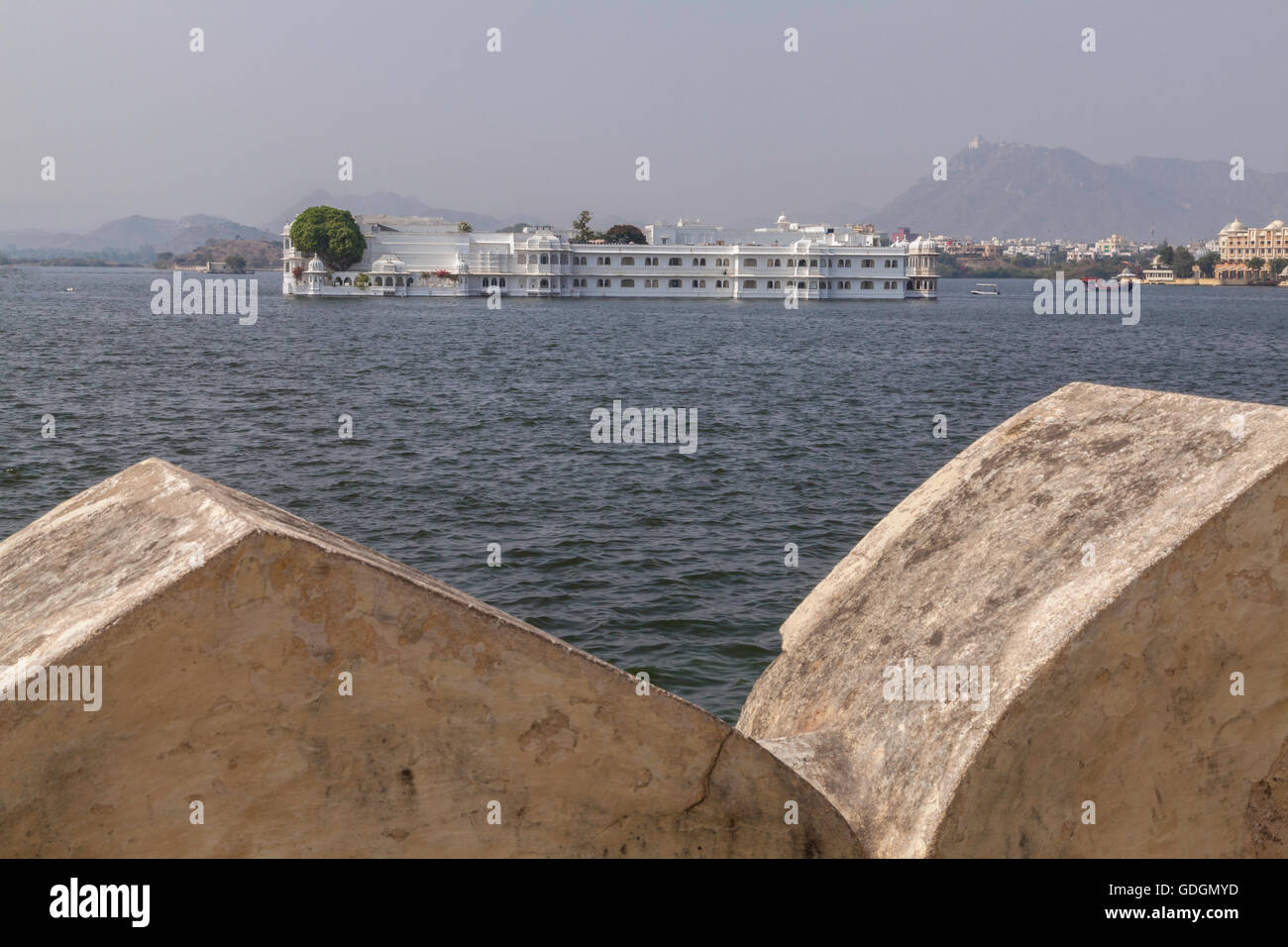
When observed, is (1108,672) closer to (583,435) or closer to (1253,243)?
(583,435)

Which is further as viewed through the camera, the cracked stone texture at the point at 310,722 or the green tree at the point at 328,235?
the green tree at the point at 328,235

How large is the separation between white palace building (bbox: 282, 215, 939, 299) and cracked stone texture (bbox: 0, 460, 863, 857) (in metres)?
93.2

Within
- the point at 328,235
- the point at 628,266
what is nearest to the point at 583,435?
the point at 628,266

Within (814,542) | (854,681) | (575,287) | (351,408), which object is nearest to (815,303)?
(575,287)

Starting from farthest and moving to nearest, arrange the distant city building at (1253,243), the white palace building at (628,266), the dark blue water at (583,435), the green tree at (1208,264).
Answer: the green tree at (1208,264) → the distant city building at (1253,243) → the white palace building at (628,266) → the dark blue water at (583,435)

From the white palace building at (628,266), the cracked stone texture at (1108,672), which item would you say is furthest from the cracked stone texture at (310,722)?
the white palace building at (628,266)

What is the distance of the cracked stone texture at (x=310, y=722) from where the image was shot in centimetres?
220

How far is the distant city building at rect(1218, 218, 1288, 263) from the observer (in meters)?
171

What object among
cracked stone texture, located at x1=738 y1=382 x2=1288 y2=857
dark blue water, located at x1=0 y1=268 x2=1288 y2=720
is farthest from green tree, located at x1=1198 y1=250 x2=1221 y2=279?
cracked stone texture, located at x1=738 y1=382 x2=1288 y2=857

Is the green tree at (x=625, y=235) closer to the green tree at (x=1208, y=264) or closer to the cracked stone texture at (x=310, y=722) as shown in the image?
the green tree at (x=1208, y=264)

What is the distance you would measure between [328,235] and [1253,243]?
498 ft

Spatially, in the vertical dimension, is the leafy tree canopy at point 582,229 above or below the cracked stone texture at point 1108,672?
above

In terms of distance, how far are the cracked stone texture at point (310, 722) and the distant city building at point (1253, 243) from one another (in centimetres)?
19753

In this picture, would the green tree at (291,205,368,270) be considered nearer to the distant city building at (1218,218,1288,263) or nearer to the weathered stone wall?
the weathered stone wall
